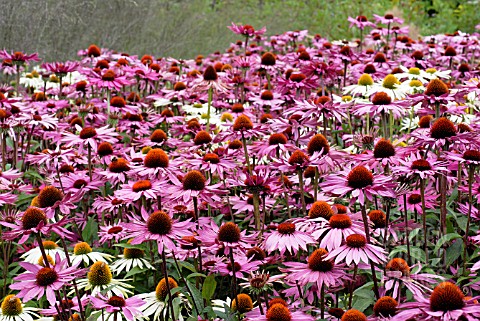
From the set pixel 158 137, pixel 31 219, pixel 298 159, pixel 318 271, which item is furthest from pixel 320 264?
pixel 158 137

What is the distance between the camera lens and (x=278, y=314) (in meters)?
1.62

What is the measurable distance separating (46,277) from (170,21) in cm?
666

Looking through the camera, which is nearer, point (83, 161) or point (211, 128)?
point (83, 161)

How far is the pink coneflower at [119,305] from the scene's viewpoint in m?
1.83

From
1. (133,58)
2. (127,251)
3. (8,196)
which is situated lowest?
(127,251)

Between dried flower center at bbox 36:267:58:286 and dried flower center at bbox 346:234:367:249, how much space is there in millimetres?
875

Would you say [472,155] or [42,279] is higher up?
[472,155]

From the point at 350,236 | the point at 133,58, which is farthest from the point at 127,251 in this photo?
the point at 133,58

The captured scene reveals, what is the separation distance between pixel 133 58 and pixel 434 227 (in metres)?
3.13

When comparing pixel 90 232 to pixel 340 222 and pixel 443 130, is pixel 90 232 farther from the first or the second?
pixel 443 130

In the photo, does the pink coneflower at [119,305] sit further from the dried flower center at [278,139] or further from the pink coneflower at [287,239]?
the dried flower center at [278,139]

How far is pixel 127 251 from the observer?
2395 millimetres

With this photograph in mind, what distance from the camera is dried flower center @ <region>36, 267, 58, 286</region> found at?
1.79 metres

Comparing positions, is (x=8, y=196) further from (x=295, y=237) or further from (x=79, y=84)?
(x=79, y=84)
